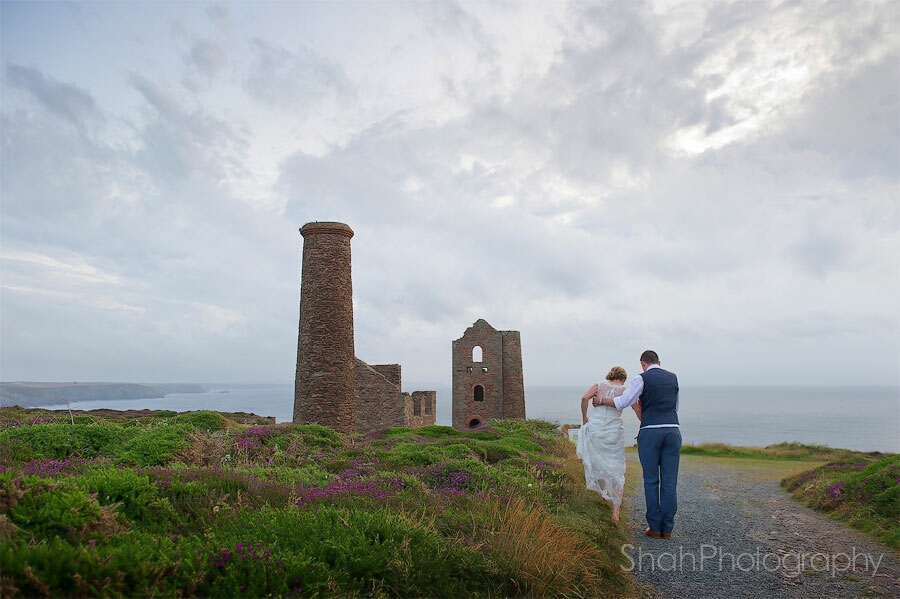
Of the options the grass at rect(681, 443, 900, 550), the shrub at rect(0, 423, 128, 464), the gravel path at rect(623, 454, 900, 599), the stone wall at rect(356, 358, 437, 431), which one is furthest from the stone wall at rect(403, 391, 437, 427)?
the shrub at rect(0, 423, 128, 464)

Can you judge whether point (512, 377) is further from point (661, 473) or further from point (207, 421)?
point (661, 473)

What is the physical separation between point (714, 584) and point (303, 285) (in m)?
13.4

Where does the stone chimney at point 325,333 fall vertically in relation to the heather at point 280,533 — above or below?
above

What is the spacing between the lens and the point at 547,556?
199 inches

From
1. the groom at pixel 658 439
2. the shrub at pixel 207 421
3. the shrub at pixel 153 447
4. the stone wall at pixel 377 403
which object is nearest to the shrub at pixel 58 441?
the shrub at pixel 153 447

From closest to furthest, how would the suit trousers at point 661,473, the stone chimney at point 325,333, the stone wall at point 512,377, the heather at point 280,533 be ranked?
the heather at point 280,533, the suit trousers at point 661,473, the stone chimney at point 325,333, the stone wall at point 512,377

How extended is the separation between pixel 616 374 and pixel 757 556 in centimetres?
284

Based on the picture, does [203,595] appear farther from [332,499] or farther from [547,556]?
[547,556]

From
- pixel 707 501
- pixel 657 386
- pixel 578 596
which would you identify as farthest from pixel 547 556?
pixel 707 501

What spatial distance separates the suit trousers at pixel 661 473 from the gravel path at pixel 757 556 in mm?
306

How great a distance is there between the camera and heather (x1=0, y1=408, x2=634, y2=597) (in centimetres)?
345

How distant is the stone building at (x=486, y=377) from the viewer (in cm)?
3322

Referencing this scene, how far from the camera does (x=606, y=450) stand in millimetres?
8297

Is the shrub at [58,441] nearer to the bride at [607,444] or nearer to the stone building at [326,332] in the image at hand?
the stone building at [326,332]
